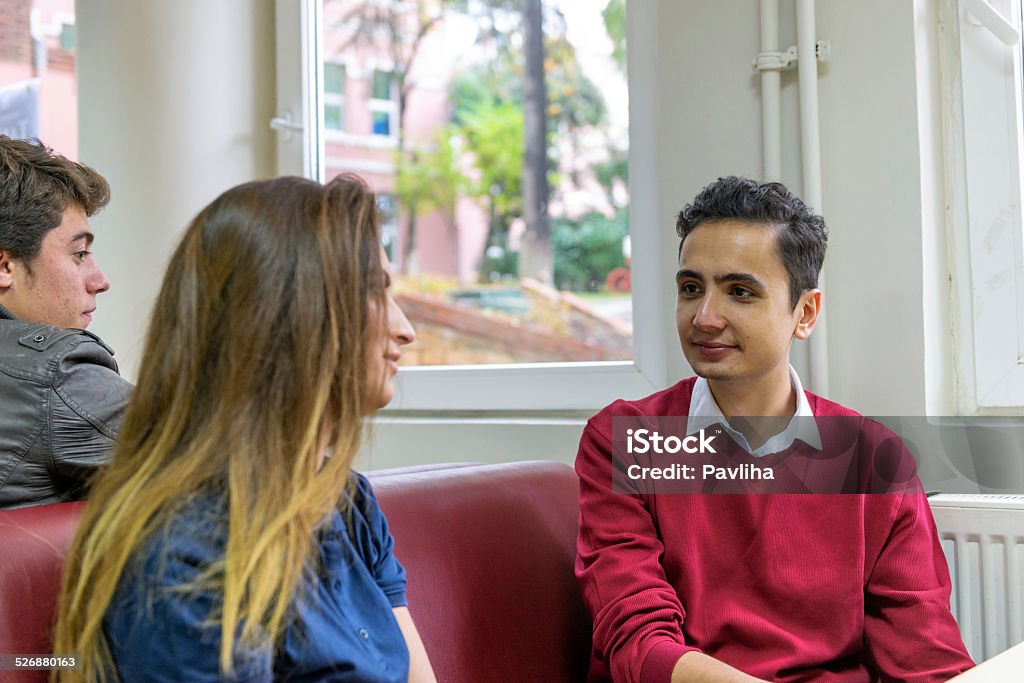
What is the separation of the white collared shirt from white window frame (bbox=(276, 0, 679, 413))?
0.52m

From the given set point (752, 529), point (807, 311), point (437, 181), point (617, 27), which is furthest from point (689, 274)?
point (437, 181)

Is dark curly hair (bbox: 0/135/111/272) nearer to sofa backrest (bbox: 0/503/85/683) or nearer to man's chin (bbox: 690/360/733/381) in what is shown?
sofa backrest (bbox: 0/503/85/683)

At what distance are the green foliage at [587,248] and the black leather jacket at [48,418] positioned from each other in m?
1.27

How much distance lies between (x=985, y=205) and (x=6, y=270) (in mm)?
1626

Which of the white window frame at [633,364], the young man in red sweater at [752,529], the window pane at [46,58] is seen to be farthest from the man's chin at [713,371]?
the window pane at [46,58]

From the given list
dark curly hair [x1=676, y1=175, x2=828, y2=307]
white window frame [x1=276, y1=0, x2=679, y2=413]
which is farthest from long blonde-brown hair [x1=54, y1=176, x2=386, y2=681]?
white window frame [x1=276, y1=0, x2=679, y2=413]

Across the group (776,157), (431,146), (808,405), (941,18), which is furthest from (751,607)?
(431,146)

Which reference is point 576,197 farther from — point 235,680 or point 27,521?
point 235,680

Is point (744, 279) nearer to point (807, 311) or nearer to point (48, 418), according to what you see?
point (807, 311)

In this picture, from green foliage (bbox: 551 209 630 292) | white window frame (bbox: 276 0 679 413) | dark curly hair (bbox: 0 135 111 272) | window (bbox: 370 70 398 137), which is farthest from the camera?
window (bbox: 370 70 398 137)

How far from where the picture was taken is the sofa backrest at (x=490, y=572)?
1.50 metres

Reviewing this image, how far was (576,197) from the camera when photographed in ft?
7.95

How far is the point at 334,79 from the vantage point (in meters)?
2.81

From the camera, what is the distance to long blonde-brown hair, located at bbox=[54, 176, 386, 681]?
0.89 m
